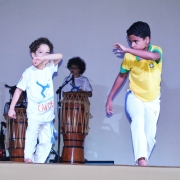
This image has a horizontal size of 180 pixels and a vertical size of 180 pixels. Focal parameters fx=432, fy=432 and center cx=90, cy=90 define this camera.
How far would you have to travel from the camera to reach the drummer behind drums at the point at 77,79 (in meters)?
5.12

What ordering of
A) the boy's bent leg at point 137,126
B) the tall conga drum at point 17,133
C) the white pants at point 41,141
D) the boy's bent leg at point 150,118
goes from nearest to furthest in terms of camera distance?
the boy's bent leg at point 137,126, the boy's bent leg at point 150,118, the white pants at point 41,141, the tall conga drum at point 17,133

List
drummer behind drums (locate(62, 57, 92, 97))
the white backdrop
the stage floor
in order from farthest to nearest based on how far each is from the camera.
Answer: the white backdrop
drummer behind drums (locate(62, 57, 92, 97))
the stage floor

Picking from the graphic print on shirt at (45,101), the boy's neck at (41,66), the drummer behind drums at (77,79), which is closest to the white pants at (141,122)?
the graphic print on shirt at (45,101)

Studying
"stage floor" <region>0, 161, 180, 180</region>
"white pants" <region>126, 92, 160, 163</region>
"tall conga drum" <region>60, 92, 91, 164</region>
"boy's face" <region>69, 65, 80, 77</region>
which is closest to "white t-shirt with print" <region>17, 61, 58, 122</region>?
"tall conga drum" <region>60, 92, 91, 164</region>

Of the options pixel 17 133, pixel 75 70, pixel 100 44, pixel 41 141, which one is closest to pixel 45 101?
pixel 41 141

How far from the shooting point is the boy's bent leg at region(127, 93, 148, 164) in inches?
151

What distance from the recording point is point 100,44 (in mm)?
5371

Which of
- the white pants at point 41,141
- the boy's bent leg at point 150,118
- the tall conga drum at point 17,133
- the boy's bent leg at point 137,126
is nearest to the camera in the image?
the boy's bent leg at point 137,126

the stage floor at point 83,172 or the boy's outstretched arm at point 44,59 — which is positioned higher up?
the boy's outstretched arm at point 44,59

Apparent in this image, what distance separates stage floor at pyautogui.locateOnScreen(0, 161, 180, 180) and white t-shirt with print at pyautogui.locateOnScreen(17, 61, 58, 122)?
2153 mm

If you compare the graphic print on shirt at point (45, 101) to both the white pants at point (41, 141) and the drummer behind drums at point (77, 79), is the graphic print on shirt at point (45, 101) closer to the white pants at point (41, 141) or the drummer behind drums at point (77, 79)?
the white pants at point (41, 141)

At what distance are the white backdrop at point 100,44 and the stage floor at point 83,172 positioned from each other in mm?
3221

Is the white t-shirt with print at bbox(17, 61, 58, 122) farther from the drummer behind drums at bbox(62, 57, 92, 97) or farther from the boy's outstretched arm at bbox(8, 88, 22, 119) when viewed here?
the drummer behind drums at bbox(62, 57, 92, 97)

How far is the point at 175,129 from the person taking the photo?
5262 millimetres
